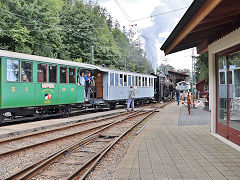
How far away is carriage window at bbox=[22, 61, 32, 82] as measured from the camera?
1051 cm

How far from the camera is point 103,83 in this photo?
1745 cm

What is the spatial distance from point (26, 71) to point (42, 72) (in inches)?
38.0

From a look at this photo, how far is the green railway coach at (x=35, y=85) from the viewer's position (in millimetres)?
9797

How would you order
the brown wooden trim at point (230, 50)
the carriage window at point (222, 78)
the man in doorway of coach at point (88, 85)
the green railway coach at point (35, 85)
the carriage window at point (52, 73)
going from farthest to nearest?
1. the man in doorway of coach at point (88, 85)
2. the carriage window at point (52, 73)
3. the green railway coach at point (35, 85)
4. the carriage window at point (222, 78)
5. the brown wooden trim at point (230, 50)

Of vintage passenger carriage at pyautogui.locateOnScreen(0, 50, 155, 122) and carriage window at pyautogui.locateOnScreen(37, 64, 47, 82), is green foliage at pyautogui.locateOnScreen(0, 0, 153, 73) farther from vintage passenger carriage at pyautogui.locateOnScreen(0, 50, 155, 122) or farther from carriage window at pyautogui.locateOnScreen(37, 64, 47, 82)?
carriage window at pyautogui.locateOnScreen(37, 64, 47, 82)

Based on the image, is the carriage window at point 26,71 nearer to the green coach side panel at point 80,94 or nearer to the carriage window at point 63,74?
the carriage window at point 63,74

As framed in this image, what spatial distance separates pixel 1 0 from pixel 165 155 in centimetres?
2907

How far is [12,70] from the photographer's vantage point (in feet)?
32.8

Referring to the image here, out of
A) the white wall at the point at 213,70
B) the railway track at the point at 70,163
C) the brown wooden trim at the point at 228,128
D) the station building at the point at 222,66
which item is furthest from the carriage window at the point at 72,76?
the brown wooden trim at the point at 228,128

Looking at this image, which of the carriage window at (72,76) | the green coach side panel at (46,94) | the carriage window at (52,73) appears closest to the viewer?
the green coach side panel at (46,94)

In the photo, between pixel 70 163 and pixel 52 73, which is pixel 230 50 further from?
pixel 52 73

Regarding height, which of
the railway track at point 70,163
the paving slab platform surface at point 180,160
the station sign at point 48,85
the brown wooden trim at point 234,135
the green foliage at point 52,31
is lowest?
the railway track at point 70,163

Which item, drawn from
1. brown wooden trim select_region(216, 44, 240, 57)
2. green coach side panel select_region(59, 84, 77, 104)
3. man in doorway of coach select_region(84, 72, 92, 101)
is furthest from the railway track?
man in doorway of coach select_region(84, 72, 92, 101)

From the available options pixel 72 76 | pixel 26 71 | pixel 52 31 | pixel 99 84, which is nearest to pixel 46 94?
pixel 26 71
